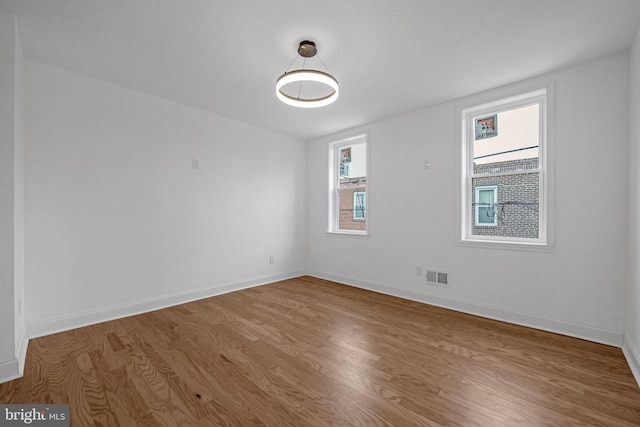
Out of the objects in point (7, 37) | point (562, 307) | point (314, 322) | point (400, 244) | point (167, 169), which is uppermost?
point (7, 37)

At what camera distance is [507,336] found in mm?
2766

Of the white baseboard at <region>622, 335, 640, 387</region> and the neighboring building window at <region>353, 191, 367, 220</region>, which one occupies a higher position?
the neighboring building window at <region>353, 191, 367, 220</region>

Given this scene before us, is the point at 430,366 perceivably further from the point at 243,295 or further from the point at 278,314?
the point at 243,295

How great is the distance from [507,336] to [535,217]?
1.34m

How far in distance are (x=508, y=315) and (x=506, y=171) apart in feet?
5.43

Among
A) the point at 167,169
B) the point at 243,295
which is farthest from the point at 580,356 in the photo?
the point at 167,169

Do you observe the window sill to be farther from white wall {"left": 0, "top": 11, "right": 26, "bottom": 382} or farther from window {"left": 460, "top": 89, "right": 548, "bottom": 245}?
white wall {"left": 0, "top": 11, "right": 26, "bottom": 382}

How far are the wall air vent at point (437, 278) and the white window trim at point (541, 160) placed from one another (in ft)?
1.56

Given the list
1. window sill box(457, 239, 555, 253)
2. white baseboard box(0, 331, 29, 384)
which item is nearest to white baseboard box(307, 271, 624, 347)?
window sill box(457, 239, 555, 253)

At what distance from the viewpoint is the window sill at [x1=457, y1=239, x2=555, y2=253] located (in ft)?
9.62

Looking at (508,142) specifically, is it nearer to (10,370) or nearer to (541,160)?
(541,160)

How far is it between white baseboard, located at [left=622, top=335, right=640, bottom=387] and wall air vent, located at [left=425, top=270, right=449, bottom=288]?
1588mm

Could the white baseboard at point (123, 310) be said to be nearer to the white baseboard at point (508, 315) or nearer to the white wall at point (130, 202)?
the white wall at point (130, 202)

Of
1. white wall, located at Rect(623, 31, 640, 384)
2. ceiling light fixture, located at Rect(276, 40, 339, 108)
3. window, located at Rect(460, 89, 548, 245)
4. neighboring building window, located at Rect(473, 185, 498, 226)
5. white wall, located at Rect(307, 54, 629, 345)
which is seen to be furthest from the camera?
neighboring building window, located at Rect(473, 185, 498, 226)
